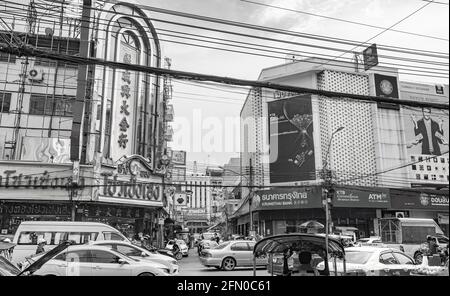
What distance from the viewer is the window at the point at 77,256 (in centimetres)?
1017

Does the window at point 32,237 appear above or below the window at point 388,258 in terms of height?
above

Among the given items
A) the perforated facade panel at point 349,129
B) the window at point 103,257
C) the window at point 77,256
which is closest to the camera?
the window at point 77,256

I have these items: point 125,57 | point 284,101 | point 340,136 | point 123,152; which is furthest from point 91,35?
point 340,136

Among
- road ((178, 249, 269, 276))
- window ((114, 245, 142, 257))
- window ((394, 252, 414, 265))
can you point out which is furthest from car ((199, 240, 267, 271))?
window ((394, 252, 414, 265))

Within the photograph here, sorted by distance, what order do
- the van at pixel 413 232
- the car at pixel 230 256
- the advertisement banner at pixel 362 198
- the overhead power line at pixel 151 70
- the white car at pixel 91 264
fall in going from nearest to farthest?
the overhead power line at pixel 151 70 < the white car at pixel 91 264 < the car at pixel 230 256 < the van at pixel 413 232 < the advertisement banner at pixel 362 198

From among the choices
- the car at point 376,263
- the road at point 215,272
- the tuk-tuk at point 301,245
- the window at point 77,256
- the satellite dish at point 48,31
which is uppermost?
the satellite dish at point 48,31

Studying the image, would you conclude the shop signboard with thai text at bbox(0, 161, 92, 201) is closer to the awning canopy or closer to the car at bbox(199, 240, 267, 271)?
the car at bbox(199, 240, 267, 271)

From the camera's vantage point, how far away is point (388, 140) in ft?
140

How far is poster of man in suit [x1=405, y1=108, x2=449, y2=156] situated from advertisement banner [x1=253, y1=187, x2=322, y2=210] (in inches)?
579

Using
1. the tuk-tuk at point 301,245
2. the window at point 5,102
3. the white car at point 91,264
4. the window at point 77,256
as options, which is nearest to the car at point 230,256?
the white car at point 91,264

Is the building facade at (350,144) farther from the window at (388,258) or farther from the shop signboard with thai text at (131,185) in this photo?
the window at (388,258)

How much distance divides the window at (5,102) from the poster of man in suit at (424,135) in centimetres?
3951

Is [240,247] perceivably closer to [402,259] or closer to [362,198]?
[402,259]
